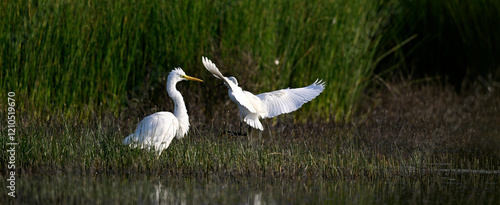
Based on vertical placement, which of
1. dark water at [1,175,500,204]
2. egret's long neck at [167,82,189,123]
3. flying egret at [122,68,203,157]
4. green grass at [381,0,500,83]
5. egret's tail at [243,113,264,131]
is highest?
green grass at [381,0,500,83]

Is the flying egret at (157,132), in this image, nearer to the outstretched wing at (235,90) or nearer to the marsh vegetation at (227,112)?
the marsh vegetation at (227,112)

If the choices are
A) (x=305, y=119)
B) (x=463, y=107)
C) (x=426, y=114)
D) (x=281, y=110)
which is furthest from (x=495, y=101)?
(x=281, y=110)

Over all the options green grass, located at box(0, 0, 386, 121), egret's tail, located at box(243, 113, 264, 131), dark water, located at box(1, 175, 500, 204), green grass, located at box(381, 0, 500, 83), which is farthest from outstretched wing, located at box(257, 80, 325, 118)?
green grass, located at box(381, 0, 500, 83)

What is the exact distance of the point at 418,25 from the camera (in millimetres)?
13391

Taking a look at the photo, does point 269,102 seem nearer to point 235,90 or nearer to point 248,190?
point 235,90

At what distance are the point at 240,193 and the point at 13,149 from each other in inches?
79.9

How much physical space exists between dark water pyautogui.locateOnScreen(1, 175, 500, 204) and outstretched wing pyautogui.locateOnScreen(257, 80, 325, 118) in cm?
175

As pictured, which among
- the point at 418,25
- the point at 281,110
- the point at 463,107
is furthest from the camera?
the point at 418,25

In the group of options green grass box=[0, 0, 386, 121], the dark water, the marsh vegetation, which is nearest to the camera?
the dark water

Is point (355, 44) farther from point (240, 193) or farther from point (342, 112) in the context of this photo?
point (240, 193)

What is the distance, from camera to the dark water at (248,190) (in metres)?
4.75

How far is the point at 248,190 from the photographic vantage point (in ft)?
17.0

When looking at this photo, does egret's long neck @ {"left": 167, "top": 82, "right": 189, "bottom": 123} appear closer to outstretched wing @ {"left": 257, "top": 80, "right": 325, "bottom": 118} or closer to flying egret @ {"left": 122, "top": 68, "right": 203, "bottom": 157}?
flying egret @ {"left": 122, "top": 68, "right": 203, "bottom": 157}

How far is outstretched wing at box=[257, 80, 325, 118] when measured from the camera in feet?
24.2
